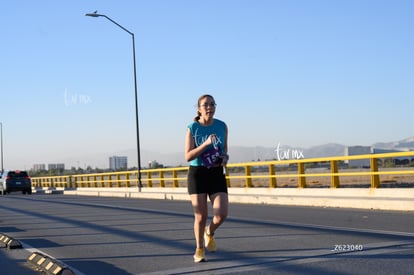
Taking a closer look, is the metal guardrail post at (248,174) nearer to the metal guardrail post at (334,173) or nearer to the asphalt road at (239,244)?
the metal guardrail post at (334,173)

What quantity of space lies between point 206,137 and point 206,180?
46 centimetres

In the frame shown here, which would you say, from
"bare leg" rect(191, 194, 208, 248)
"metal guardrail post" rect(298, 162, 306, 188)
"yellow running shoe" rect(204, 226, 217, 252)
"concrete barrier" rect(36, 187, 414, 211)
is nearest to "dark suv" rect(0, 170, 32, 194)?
"concrete barrier" rect(36, 187, 414, 211)

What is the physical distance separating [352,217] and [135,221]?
446cm

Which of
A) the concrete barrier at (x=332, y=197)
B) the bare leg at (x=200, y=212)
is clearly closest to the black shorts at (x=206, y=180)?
the bare leg at (x=200, y=212)

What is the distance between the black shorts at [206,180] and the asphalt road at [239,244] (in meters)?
0.82

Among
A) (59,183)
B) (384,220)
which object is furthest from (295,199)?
(59,183)

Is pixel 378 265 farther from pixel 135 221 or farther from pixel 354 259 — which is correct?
pixel 135 221

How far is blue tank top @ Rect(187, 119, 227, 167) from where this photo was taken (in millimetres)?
7262

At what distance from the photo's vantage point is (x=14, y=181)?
154 feet

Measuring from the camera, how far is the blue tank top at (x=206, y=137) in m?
7.26

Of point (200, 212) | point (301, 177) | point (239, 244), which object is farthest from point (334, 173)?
point (200, 212)

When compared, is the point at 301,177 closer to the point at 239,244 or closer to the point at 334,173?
the point at 334,173

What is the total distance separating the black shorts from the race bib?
0.28ft

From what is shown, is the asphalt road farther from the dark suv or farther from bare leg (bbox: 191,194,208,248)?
the dark suv
